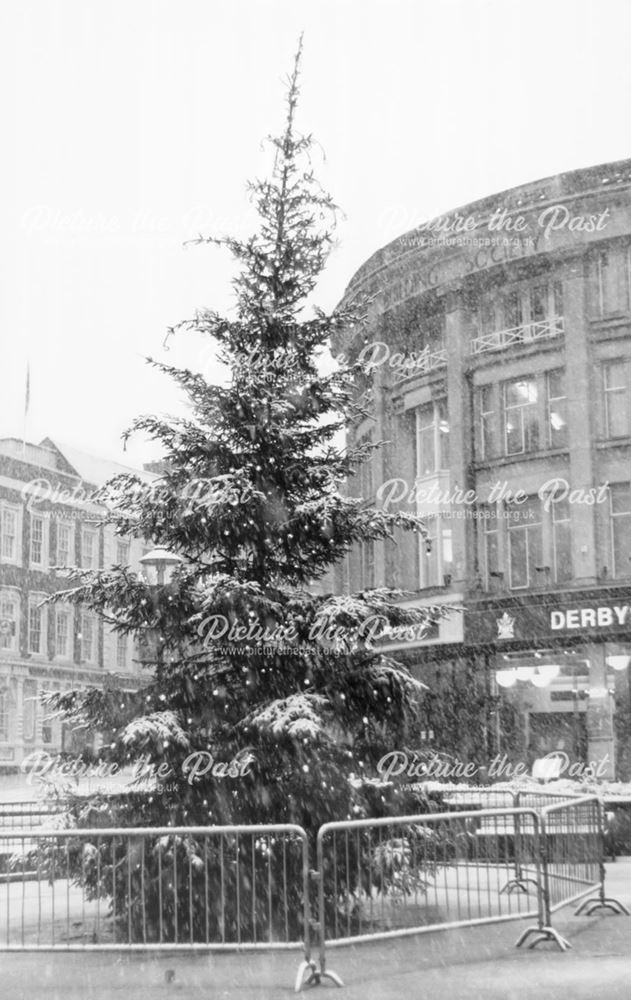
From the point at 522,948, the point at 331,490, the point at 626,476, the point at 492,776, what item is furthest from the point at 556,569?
the point at 522,948

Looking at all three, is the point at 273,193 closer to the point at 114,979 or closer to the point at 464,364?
the point at 114,979

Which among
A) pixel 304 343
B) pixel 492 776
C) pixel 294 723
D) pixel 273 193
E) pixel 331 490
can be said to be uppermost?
pixel 273 193

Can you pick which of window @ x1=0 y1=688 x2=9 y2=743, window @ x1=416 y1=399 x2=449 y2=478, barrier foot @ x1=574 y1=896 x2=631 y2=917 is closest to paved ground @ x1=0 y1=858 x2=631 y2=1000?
barrier foot @ x1=574 y1=896 x2=631 y2=917

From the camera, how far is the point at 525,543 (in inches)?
1339

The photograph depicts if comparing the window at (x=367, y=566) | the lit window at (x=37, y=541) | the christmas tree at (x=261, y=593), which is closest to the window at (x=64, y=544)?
the lit window at (x=37, y=541)

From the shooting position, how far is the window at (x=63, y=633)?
6050cm

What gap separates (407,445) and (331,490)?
2631 centimetres

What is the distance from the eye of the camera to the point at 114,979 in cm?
923

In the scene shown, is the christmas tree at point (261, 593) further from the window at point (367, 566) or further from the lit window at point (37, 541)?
the lit window at point (37, 541)

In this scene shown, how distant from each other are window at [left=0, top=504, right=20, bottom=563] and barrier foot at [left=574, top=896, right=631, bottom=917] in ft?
157

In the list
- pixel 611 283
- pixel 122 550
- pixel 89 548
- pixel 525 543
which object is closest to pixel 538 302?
pixel 611 283

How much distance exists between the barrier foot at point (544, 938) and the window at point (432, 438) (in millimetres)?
26657

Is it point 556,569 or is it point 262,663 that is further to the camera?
point 556,569

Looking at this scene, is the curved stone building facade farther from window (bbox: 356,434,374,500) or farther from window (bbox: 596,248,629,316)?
window (bbox: 356,434,374,500)
